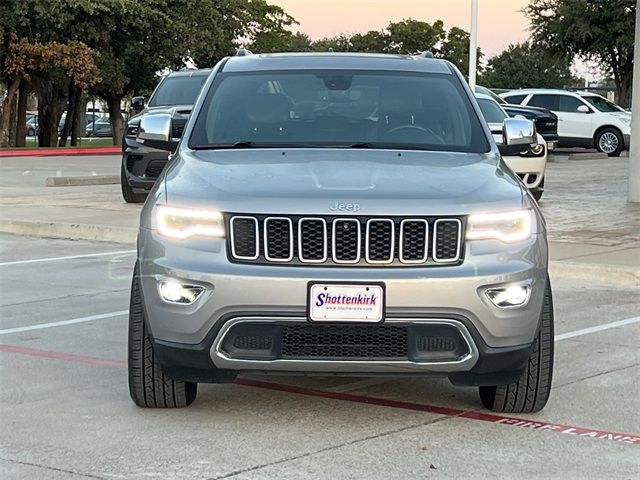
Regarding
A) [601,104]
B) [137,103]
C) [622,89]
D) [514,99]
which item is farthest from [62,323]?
[622,89]

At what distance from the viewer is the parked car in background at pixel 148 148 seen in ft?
53.7

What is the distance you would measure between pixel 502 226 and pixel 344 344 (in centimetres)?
89

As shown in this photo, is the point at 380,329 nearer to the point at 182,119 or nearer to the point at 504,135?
the point at 504,135

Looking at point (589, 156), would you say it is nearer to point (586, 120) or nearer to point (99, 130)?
point (586, 120)

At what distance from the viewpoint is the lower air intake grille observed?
528 centimetres

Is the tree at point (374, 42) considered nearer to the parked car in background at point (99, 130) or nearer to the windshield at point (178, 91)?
the parked car in background at point (99, 130)

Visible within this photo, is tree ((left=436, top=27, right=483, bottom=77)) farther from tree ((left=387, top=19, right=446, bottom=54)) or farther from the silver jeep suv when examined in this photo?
the silver jeep suv

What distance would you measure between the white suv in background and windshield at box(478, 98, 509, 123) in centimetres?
1379

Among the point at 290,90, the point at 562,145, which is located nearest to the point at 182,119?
the point at 290,90

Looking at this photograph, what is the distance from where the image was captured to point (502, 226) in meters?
5.46

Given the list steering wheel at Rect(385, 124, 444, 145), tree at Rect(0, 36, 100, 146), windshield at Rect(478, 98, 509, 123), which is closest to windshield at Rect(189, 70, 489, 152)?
steering wheel at Rect(385, 124, 444, 145)

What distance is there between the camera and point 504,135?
705 cm

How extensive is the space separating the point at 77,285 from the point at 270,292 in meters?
5.62

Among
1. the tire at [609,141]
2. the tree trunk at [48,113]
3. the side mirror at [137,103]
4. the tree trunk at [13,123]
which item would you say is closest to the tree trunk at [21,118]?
the tree trunk at [48,113]
